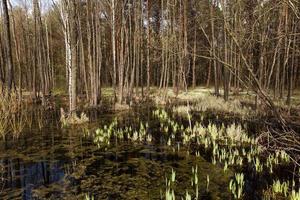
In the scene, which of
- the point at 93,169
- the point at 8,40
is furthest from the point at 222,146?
the point at 8,40

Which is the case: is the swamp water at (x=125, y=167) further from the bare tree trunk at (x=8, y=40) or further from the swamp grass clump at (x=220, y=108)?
the swamp grass clump at (x=220, y=108)

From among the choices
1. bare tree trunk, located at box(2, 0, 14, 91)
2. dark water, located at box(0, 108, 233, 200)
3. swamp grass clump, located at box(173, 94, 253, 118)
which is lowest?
dark water, located at box(0, 108, 233, 200)

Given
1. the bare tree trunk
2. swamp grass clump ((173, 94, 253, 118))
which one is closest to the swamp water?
the bare tree trunk

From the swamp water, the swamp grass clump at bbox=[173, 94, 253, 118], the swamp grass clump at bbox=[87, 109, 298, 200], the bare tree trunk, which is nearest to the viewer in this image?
the swamp water

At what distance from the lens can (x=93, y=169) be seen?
7.82 m

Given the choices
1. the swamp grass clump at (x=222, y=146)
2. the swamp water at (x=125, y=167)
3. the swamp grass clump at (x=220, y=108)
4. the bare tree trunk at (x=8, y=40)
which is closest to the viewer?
the swamp water at (x=125, y=167)

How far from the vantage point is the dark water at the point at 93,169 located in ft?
20.6

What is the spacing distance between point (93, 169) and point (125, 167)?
818 millimetres

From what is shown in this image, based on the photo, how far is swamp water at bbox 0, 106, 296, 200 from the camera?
6.28 metres

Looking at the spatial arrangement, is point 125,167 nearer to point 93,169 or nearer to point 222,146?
point 93,169

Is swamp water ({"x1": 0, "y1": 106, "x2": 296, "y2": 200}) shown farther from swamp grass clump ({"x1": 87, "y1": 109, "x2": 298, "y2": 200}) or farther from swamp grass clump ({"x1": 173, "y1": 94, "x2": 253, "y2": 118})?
swamp grass clump ({"x1": 173, "y1": 94, "x2": 253, "y2": 118})

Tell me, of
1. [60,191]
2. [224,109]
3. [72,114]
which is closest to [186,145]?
[60,191]

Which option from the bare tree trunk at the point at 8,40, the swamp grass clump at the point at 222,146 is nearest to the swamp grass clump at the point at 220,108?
the swamp grass clump at the point at 222,146

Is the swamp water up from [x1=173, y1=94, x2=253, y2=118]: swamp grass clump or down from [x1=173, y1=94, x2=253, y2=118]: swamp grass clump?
down
